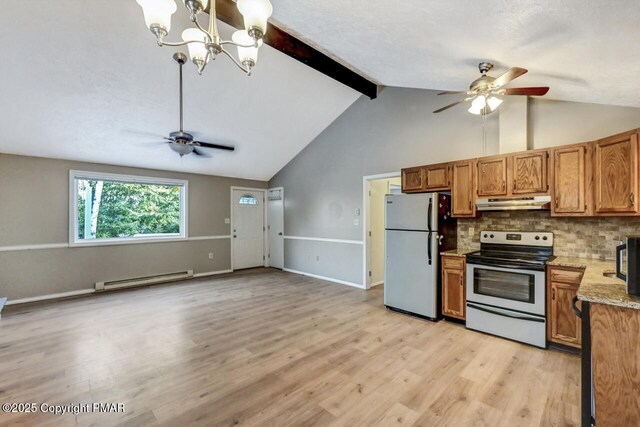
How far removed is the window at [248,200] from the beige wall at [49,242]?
5.81 feet

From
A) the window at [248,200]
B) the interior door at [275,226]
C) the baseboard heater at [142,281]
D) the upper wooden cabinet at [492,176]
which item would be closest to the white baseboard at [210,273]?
the baseboard heater at [142,281]

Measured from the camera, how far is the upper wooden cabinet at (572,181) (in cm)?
275

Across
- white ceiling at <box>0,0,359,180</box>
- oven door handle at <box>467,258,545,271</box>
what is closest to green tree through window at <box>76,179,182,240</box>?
white ceiling at <box>0,0,359,180</box>

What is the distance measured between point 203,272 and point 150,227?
4.82 ft

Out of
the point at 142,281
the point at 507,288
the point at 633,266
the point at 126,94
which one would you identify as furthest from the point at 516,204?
the point at 142,281

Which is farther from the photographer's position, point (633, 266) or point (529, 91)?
point (529, 91)

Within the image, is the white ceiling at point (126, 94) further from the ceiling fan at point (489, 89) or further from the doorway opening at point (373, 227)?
the ceiling fan at point (489, 89)

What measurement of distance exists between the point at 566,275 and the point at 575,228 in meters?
0.72

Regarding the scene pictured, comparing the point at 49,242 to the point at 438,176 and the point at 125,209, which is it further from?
the point at 438,176

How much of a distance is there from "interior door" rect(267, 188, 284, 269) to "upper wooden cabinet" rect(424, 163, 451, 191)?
3970 mm

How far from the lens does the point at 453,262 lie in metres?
3.50

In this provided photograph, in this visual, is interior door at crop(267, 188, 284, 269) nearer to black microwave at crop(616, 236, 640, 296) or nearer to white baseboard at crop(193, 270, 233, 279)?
white baseboard at crop(193, 270, 233, 279)

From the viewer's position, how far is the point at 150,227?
19.1 ft

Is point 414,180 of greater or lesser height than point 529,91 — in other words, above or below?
below
